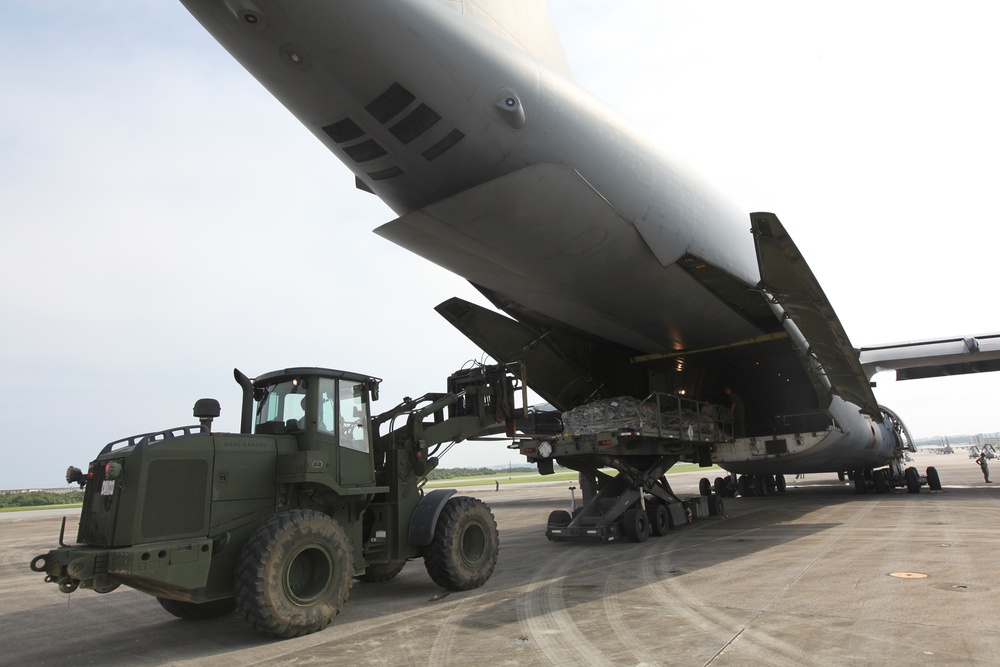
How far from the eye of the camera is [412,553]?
667cm

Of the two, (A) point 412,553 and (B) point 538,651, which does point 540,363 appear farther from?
(B) point 538,651

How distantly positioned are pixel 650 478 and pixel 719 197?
16.6 ft

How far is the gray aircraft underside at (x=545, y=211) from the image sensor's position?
520 centimetres

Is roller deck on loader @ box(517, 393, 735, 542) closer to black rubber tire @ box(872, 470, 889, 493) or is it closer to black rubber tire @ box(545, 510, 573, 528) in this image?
black rubber tire @ box(545, 510, 573, 528)


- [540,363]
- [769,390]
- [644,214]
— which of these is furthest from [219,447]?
[769,390]

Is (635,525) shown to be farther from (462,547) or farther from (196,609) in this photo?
(196,609)

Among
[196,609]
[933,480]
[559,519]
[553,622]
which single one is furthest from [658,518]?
[933,480]

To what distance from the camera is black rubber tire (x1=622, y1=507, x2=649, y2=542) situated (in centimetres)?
1017

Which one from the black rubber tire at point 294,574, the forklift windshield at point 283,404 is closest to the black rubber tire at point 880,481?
the black rubber tire at point 294,574

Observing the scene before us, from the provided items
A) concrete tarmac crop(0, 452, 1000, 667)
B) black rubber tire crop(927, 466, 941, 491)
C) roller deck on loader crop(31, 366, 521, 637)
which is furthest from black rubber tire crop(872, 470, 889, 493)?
roller deck on loader crop(31, 366, 521, 637)

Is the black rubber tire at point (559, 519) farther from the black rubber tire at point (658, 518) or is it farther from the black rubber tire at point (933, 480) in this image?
the black rubber tire at point (933, 480)

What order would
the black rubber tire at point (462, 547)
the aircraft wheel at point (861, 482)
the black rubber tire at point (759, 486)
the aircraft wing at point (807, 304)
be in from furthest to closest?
the black rubber tire at point (759, 486), the aircraft wheel at point (861, 482), the aircraft wing at point (807, 304), the black rubber tire at point (462, 547)

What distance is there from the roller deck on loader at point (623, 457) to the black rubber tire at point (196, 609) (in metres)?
5.52

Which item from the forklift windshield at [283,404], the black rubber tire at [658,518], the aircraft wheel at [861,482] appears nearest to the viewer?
the forklift windshield at [283,404]
